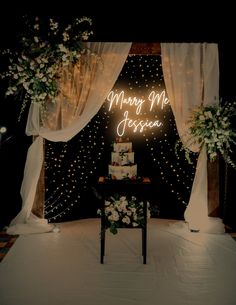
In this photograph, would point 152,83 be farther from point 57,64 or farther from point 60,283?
point 60,283

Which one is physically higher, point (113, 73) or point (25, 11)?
point (25, 11)

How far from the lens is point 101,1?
6.03 m

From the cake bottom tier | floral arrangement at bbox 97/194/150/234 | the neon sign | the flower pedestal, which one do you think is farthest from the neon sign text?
floral arrangement at bbox 97/194/150/234

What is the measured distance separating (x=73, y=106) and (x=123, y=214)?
6.64 ft

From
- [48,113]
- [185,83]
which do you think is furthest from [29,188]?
[185,83]

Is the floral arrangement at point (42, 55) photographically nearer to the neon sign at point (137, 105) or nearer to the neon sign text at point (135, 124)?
the neon sign at point (137, 105)

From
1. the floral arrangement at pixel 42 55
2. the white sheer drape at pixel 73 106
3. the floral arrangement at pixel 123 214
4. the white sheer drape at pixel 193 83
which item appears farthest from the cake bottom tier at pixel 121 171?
the floral arrangement at pixel 42 55

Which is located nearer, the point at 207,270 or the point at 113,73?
the point at 207,270

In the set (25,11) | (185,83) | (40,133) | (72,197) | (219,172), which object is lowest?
(72,197)

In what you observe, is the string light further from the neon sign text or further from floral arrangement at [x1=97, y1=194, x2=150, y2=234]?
floral arrangement at [x1=97, y1=194, x2=150, y2=234]

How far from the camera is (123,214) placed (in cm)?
498

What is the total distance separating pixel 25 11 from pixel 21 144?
199cm

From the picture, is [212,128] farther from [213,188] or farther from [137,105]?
[137,105]

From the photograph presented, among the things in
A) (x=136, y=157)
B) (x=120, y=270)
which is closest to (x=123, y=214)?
(x=120, y=270)
